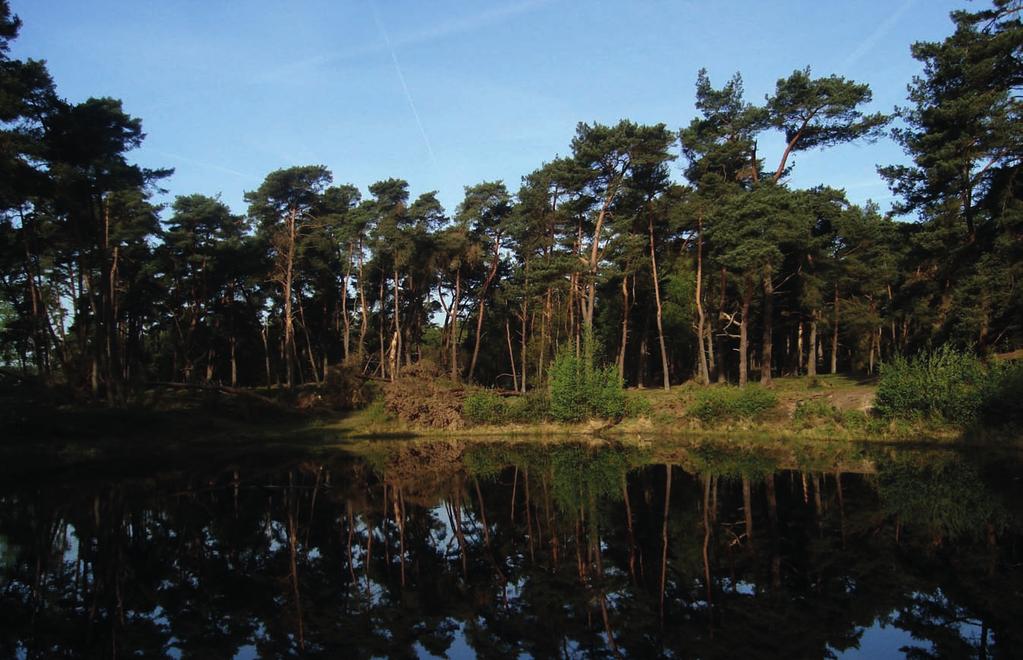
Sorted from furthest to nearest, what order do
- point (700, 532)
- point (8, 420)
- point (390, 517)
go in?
point (8, 420) → point (390, 517) → point (700, 532)

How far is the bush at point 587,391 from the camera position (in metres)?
33.6

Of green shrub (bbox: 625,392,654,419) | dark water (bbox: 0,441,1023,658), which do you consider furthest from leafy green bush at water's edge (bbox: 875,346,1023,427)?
green shrub (bbox: 625,392,654,419)

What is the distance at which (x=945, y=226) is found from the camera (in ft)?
89.4

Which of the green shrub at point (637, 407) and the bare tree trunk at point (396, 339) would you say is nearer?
the green shrub at point (637, 407)

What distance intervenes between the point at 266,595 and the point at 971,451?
76.6 feet

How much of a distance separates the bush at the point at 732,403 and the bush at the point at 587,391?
412cm

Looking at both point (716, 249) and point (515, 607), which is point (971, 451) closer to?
point (716, 249)

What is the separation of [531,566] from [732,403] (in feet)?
72.2

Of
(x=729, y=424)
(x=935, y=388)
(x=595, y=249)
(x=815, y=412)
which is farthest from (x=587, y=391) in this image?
(x=935, y=388)

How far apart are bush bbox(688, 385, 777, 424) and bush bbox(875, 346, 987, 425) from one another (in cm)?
501

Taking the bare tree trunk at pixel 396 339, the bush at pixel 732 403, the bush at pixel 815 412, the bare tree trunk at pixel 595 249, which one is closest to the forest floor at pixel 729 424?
the bush at pixel 815 412

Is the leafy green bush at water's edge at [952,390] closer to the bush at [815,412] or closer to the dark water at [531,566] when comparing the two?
the bush at [815,412]

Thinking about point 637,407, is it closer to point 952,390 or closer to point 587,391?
point 587,391

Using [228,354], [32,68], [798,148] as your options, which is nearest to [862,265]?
[798,148]
